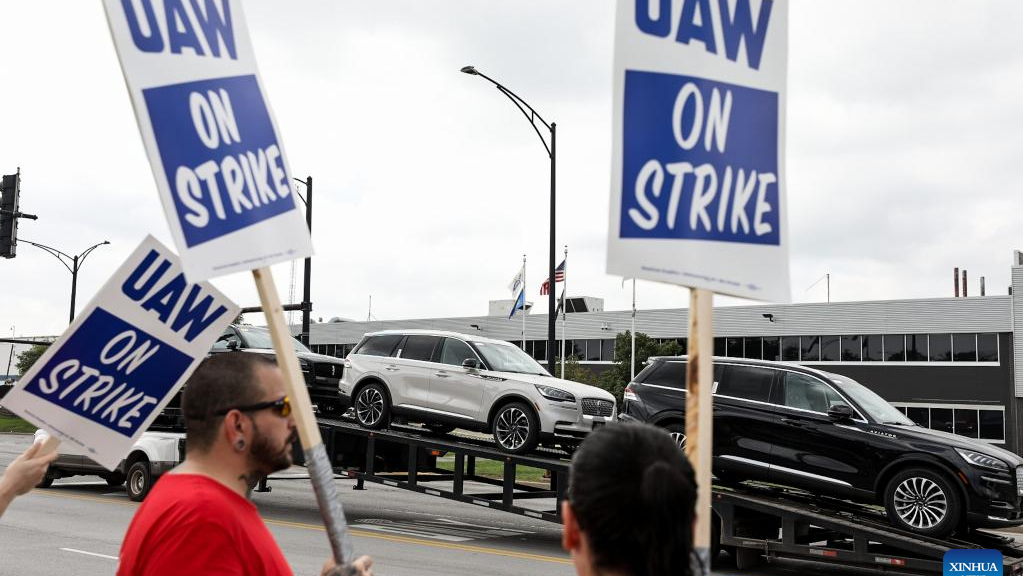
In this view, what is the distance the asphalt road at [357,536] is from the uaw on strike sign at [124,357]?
25.5 feet

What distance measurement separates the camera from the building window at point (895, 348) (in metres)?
51.2

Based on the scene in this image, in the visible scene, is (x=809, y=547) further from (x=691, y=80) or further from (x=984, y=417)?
(x=984, y=417)

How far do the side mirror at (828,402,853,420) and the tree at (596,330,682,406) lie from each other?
40102 mm

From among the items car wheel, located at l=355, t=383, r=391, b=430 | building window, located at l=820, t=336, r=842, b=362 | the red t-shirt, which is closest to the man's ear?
the red t-shirt

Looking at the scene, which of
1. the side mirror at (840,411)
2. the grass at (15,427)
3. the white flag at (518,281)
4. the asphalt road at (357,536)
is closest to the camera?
the asphalt road at (357,536)

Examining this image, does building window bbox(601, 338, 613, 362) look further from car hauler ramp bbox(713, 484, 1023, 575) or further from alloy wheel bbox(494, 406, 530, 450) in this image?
car hauler ramp bbox(713, 484, 1023, 575)

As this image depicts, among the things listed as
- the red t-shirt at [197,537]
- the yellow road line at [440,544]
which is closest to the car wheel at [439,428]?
the yellow road line at [440,544]

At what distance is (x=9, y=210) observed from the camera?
18.0 metres

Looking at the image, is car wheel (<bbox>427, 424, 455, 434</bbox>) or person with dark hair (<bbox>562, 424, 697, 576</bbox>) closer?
person with dark hair (<bbox>562, 424, 697, 576</bbox>)

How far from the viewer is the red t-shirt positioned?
2463 mm

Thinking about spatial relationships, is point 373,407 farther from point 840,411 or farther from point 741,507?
point 840,411

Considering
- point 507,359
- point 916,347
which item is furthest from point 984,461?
point 916,347

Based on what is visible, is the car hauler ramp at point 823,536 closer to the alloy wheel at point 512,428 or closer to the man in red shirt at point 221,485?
the alloy wheel at point 512,428

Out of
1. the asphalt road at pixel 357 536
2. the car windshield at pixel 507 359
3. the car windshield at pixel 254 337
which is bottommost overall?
the asphalt road at pixel 357 536
